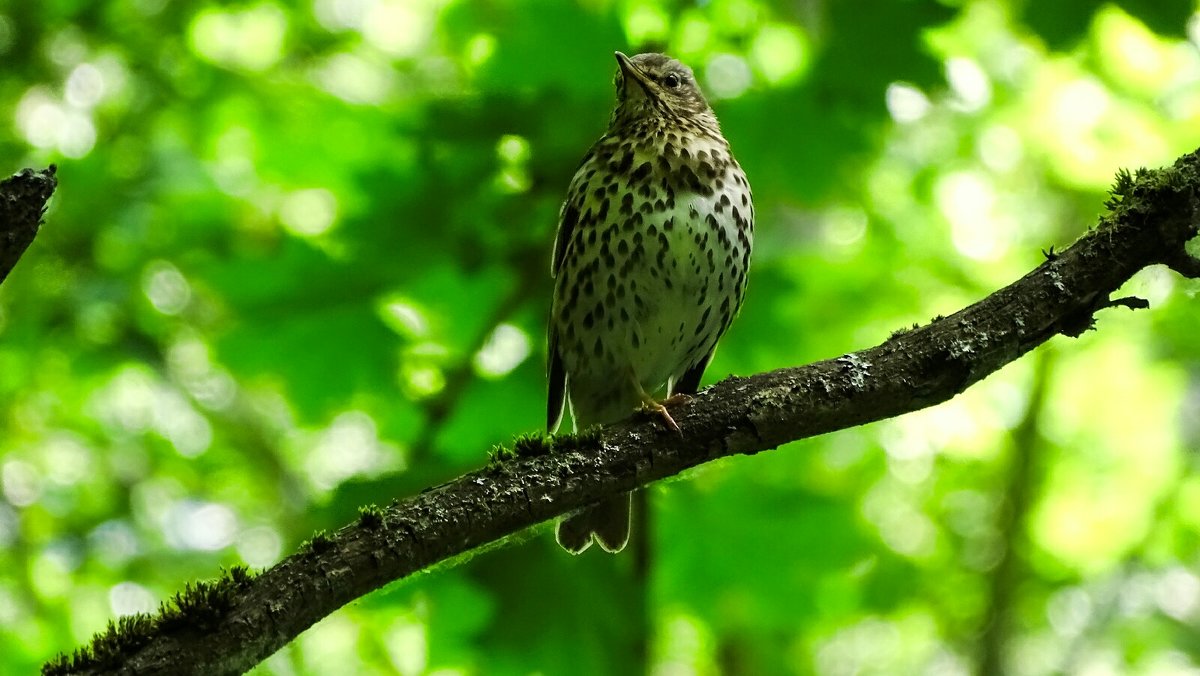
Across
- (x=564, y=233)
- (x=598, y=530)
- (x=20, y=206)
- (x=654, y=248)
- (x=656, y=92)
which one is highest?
(x=656, y=92)

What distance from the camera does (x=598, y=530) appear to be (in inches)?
176

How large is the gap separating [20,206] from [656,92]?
3.29 metres

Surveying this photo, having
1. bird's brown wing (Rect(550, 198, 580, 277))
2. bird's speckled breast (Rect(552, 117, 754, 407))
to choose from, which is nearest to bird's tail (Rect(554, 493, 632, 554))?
bird's speckled breast (Rect(552, 117, 754, 407))

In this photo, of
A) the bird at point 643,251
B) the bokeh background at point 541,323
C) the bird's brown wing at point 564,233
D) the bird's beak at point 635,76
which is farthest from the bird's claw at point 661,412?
the bird's beak at point 635,76

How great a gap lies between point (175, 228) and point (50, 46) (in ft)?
4.16

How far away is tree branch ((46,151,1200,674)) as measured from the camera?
264 cm

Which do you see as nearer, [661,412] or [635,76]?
[661,412]

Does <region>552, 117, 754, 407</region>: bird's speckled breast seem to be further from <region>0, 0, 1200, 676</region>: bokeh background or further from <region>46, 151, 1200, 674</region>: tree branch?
<region>46, 151, 1200, 674</region>: tree branch

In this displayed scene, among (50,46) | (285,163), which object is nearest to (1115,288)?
(285,163)

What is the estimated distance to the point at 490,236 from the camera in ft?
15.8

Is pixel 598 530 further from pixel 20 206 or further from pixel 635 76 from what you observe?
pixel 20 206

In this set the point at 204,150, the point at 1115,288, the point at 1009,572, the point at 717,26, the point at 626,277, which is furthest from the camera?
the point at 204,150

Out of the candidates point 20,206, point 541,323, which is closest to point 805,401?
point 20,206

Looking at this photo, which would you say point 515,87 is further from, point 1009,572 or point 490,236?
point 1009,572
